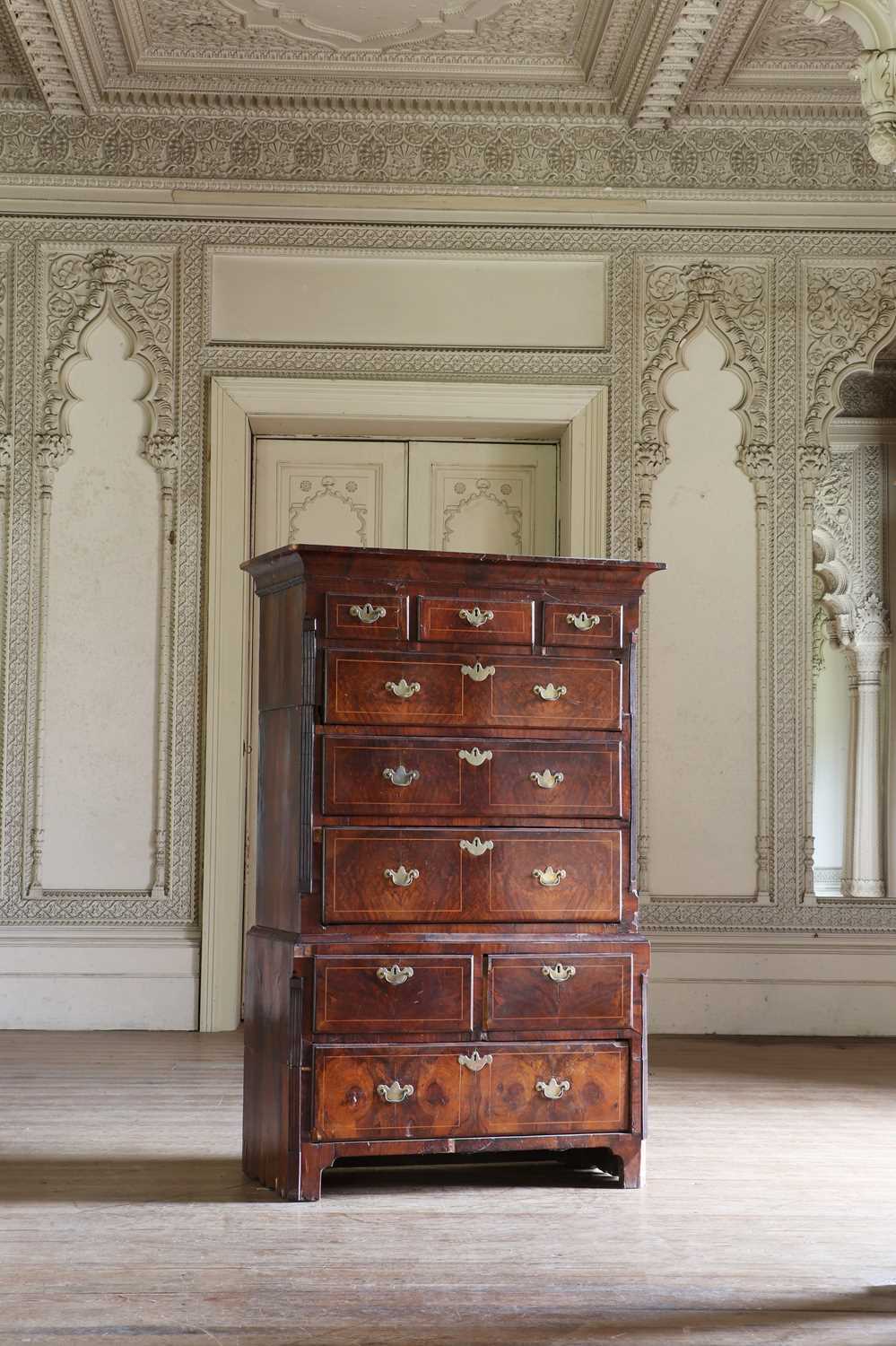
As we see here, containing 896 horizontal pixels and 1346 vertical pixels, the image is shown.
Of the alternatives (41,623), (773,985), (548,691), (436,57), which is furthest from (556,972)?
(436,57)

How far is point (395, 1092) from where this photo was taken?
138 inches

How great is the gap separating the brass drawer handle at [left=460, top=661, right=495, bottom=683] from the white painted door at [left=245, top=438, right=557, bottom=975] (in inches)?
114

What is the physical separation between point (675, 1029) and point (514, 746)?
3031mm

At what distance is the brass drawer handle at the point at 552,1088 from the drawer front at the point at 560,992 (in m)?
0.13

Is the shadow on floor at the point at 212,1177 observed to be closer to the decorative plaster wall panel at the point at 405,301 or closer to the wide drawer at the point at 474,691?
the wide drawer at the point at 474,691

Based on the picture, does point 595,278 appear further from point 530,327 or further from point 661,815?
point 661,815

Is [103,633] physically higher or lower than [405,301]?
lower

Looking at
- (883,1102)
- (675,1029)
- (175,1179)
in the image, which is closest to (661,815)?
(675,1029)

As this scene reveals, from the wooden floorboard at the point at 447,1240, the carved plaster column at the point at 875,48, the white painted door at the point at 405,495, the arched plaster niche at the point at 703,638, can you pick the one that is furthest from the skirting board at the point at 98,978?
the carved plaster column at the point at 875,48

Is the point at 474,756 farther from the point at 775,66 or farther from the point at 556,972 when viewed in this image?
the point at 775,66

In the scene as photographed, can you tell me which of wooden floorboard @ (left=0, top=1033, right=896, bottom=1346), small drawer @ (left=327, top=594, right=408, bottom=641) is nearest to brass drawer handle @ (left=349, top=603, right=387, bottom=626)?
small drawer @ (left=327, top=594, right=408, bottom=641)

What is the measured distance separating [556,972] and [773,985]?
2977 mm

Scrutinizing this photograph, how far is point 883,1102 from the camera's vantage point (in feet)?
15.8

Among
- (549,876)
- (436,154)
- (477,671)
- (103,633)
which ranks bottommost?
(549,876)
